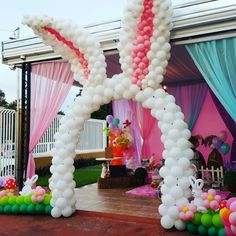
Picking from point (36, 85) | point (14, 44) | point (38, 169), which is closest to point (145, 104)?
point (36, 85)

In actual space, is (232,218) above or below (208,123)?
below

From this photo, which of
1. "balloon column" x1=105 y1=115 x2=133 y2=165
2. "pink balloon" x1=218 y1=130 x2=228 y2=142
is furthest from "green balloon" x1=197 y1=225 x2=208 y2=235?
"pink balloon" x1=218 y1=130 x2=228 y2=142

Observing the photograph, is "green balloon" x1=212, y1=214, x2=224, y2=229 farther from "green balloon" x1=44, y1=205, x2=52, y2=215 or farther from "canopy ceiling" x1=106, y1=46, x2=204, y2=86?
"canopy ceiling" x1=106, y1=46, x2=204, y2=86

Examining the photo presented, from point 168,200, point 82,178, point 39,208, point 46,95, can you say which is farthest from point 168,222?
point 82,178

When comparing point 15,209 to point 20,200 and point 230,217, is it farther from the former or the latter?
point 230,217

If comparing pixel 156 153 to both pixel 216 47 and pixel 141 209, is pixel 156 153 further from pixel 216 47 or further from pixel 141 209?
pixel 216 47

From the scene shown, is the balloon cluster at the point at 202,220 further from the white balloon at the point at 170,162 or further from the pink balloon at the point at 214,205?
the white balloon at the point at 170,162

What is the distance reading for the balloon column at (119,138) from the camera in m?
7.14

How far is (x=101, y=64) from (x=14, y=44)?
203 cm

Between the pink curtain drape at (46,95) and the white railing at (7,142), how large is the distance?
2.12m

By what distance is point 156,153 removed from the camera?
784cm

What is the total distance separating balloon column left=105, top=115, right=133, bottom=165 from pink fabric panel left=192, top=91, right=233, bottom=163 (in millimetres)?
1618

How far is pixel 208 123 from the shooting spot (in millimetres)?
7438

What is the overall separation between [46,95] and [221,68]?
301cm
